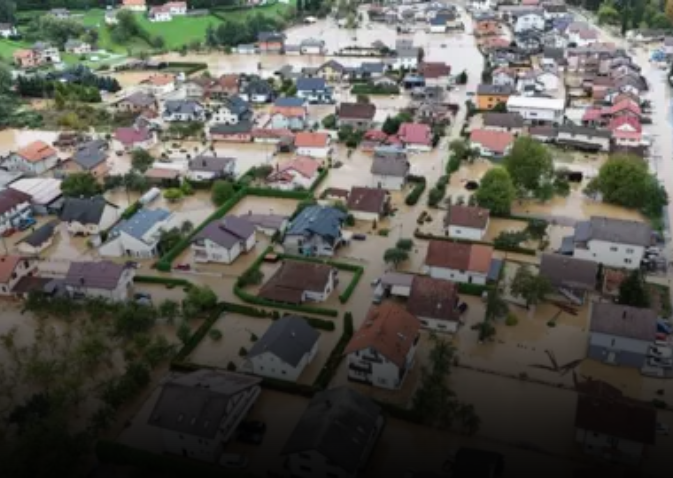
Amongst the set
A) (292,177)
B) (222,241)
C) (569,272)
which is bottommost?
(292,177)

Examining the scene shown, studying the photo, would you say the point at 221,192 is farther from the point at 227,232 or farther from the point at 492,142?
the point at 492,142

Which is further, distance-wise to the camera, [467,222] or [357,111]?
[357,111]

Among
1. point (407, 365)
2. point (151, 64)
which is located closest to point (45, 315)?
point (407, 365)

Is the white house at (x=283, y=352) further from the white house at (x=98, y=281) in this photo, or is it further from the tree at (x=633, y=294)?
the tree at (x=633, y=294)

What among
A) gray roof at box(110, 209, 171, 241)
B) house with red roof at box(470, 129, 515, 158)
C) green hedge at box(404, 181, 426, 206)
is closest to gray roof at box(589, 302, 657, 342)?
green hedge at box(404, 181, 426, 206)

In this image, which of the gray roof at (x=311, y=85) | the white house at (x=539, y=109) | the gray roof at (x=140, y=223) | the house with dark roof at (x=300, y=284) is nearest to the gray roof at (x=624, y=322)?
the house with dark roof at (x=300, y=284)

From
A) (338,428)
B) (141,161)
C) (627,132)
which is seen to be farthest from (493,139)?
(338,428)

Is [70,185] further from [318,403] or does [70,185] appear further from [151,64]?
[151,64]

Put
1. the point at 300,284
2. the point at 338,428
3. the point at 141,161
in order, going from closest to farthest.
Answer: the point at 338,428, the point at 300,284, the point at 141,161
